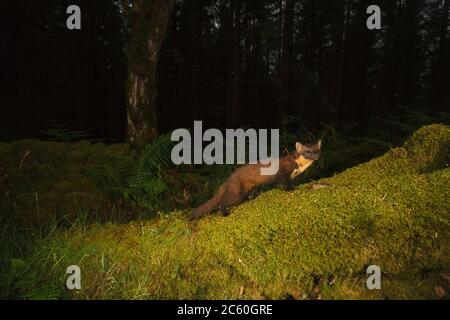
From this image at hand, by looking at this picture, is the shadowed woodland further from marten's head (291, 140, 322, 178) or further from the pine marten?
marten's head (291, 140, 322, 178)

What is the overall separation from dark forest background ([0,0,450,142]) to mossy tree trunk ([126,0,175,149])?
5421 mm

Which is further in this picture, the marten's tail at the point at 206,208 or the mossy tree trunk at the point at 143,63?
the mossy tree trunk at the point at 143,63

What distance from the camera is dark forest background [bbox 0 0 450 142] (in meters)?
16.0

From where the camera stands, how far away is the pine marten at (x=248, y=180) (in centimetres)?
366

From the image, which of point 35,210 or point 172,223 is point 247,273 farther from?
point 35,210

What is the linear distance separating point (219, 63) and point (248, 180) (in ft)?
67.8

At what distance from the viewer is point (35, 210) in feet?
14.3

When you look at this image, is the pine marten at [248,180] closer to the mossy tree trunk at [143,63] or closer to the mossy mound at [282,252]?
the mossy mound at [282,252]

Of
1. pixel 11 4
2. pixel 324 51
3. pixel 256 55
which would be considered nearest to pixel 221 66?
pixel 256 55

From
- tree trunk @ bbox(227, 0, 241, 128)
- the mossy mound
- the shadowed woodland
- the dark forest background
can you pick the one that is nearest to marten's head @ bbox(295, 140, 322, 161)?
the shadowed woodland

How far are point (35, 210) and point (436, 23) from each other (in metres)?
33.8

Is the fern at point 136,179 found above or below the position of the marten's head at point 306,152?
below

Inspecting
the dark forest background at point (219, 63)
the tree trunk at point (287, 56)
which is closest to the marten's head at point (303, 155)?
the dark forest background at point (219, 63)

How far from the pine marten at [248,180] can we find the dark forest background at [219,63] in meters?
7.48
